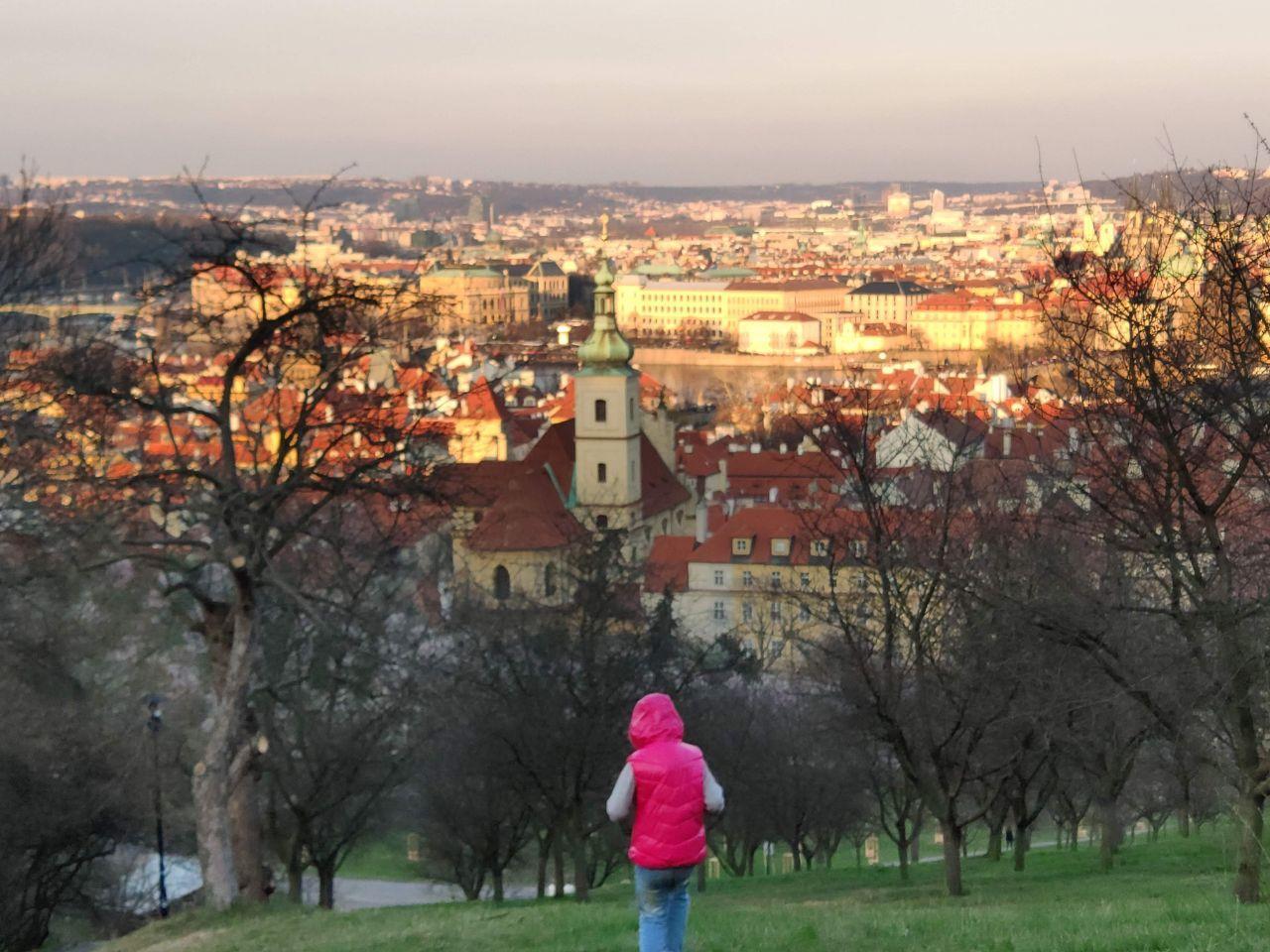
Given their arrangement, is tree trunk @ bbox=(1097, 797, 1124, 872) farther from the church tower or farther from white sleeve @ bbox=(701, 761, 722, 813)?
the church tower

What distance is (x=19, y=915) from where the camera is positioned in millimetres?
17250

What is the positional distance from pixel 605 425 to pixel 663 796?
42117mm

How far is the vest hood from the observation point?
23.6ft

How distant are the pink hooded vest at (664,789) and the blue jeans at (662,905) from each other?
0.07m

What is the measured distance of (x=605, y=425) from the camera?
4925cm

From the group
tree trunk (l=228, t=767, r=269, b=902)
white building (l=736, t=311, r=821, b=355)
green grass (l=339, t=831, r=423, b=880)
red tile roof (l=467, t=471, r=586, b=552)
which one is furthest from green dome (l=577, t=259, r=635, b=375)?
white building (l=736, t=311, r=821, b=355)

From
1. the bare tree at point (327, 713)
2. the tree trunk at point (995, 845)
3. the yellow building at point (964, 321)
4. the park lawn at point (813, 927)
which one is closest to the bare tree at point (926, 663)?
the park lawn at point (813, 927)

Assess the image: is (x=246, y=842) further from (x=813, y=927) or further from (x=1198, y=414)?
(x=1198, y=414)

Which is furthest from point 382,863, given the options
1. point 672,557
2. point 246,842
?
point 246,842

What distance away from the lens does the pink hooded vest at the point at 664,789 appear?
721cm

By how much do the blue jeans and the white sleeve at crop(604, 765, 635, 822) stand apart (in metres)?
0.26

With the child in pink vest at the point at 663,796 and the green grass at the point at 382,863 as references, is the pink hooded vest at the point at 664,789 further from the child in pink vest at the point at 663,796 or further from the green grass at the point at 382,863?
the green grass at the point at 382,863

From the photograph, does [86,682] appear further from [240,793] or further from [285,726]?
[240,793]

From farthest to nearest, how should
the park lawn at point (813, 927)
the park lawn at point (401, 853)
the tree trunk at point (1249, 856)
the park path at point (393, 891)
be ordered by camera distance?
the park lawn at point (401, 853), the park path at point (393, 891), the tree trunk at point (1249, 856), the park lawn at point (813, 927)
